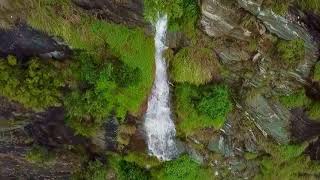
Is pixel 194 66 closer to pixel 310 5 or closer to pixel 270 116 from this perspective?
pixel 270 116

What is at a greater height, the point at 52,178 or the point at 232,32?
the point at 232,32

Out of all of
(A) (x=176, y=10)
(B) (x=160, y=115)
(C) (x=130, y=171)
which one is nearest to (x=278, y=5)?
(A) (x=176, y=10)

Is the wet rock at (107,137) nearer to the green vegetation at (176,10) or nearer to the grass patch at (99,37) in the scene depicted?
the grass patch at (99,37)

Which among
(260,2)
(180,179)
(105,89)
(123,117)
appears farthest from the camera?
(180,179)

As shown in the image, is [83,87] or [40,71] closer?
[40,71]

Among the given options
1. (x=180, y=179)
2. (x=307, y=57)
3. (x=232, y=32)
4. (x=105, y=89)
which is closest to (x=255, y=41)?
(x=232, y=32)

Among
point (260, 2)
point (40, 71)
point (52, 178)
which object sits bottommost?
point (52, 178)

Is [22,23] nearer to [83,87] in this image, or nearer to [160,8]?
[83,87]
